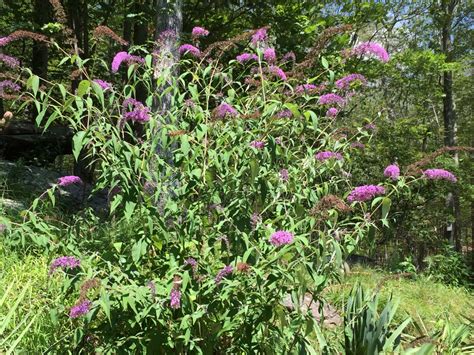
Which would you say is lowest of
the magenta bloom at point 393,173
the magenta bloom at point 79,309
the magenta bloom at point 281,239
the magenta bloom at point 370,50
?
the magenta bloom at point 79,309

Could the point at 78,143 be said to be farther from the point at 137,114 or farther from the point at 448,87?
the point at 448,87

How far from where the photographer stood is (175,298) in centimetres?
201

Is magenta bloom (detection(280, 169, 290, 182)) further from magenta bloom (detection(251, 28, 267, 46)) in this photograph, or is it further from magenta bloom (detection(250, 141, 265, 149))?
magenta bloom (detection(251, 28, 267, 46))

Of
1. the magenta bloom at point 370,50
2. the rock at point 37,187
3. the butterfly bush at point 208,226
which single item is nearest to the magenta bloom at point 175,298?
the butterfly bush at point 208,226

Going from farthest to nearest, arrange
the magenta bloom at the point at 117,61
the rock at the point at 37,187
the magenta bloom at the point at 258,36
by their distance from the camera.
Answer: the rock at the point at 37,187 → the magenta bloom at the point at 258,36 → the magenta bloom at the point at 117,61

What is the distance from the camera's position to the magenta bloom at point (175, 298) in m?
2.00

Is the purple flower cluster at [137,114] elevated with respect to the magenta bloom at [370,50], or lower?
lower

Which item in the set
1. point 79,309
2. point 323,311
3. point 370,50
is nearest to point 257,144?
point 370,50

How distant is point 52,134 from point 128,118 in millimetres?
7994

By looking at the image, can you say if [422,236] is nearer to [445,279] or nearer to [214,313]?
[445,279]

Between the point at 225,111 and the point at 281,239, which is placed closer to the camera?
the point at 281,239

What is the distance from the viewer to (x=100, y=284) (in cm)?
198

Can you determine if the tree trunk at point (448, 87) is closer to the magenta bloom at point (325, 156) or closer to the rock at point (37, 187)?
the rock at point (37, 187)

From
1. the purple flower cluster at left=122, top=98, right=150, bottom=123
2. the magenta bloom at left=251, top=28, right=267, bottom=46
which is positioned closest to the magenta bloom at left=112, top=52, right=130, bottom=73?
the purple flower cluster at left=122, top=98, right=150, bottom=123
